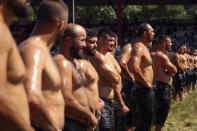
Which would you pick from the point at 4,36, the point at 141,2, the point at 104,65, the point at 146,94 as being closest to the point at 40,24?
the point at 4,36

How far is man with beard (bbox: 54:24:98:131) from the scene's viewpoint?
342 cm

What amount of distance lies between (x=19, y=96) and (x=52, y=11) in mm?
830

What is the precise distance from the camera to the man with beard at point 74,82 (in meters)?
3.42

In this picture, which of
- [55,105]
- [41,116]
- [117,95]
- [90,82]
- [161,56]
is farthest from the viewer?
[161,56]

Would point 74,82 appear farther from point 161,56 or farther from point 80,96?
point 161,56

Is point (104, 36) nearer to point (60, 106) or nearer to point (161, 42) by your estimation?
point (161, 42)

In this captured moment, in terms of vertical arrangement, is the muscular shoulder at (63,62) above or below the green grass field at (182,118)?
above

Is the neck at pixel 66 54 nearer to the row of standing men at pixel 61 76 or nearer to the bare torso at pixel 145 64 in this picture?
the row of standing men at pixel 61 76

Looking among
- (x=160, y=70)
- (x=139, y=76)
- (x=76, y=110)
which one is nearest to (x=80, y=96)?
(x=76, y=110)

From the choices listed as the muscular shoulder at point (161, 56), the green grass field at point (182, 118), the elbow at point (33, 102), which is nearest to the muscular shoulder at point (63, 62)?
the elbow at point (33, 102)

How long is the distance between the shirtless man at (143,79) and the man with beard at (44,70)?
325 cm

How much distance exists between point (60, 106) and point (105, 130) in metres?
2.10

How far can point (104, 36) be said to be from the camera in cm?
554

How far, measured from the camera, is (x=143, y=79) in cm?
617
